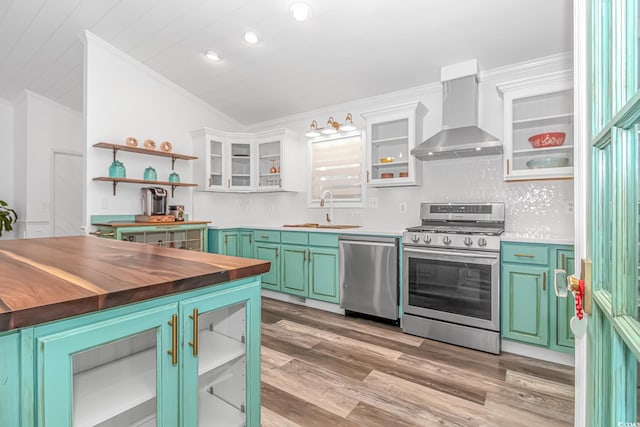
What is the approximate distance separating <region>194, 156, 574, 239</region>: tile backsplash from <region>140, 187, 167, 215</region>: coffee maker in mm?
647

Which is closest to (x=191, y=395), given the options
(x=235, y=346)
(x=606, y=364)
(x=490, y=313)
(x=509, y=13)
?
(x=235, y=346)

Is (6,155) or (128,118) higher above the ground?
(128,118)

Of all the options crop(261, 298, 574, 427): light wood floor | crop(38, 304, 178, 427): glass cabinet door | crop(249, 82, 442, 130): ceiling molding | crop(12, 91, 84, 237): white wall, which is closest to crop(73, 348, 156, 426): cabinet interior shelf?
crop(38, 304, 178, 427): glass cabinet door

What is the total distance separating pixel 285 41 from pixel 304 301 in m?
2.81

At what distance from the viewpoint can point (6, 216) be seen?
4668 millimetres

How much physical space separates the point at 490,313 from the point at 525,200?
113cm

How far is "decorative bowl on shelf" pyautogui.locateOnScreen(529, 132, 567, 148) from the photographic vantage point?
266 cm

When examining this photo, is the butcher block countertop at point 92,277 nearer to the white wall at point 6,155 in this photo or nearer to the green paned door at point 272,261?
the green paned door at point 272,261

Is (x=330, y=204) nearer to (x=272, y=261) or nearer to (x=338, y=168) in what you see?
(x=338, y=168)

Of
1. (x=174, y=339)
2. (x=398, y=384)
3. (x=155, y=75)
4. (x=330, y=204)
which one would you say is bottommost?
(x=398, y=384)

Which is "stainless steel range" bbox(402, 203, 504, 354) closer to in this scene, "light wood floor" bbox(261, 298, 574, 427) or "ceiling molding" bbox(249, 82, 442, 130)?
"light wood floor" bbox(261, 298, 574, 427)

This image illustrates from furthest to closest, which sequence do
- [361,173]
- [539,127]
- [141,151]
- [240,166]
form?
[240,166], [361,173], [141,151], [539,127]

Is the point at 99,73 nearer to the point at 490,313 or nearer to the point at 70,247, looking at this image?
the point at 70,247

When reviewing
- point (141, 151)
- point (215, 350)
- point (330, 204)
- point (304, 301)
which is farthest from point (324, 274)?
point (141, 151)
